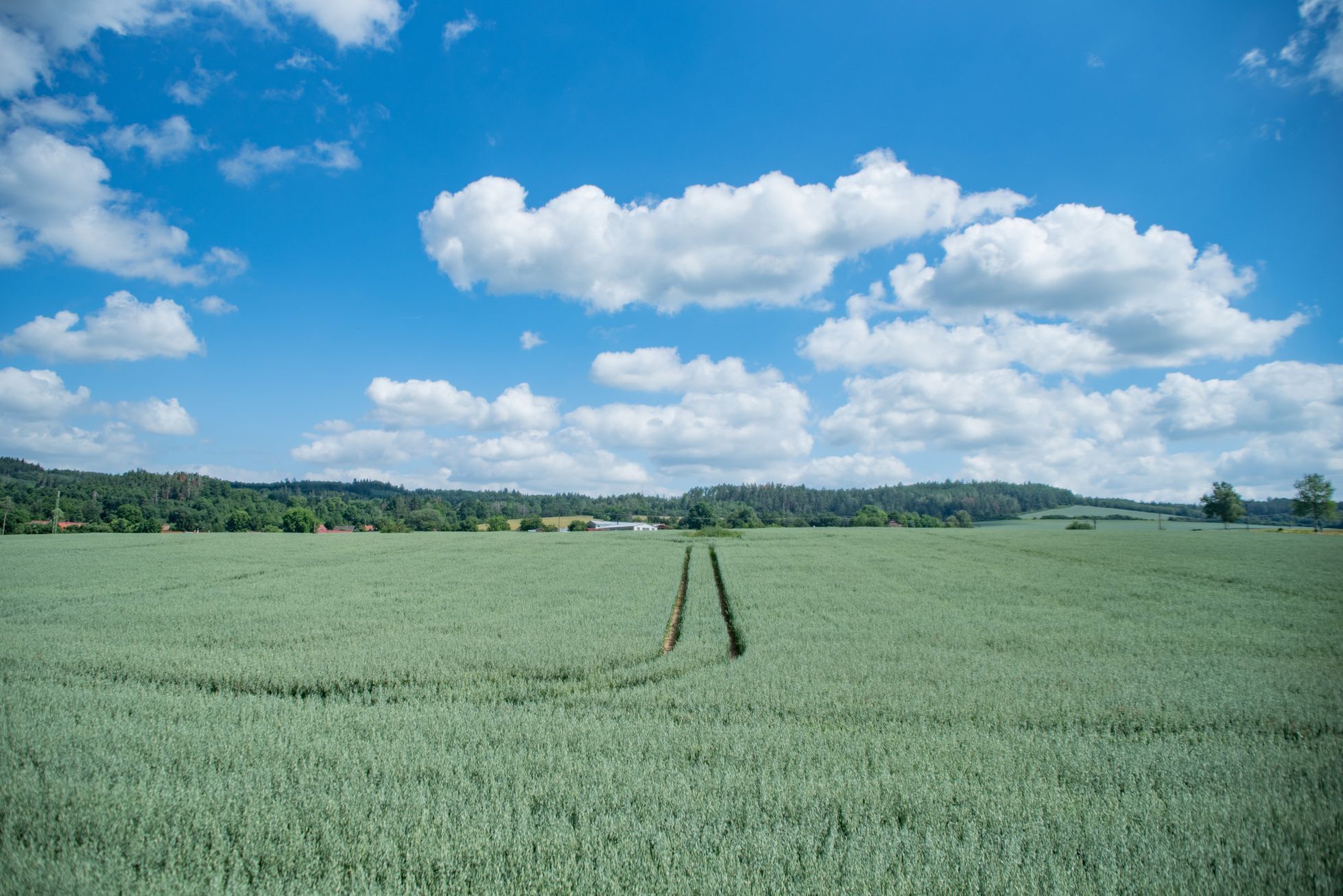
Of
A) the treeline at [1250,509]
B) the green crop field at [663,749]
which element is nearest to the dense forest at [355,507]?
the treeline at [1250,509]

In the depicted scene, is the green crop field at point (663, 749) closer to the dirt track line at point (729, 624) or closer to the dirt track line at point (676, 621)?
the dirt track line at point (676, 621)

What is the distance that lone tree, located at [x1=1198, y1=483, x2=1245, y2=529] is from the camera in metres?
Result: 94.2

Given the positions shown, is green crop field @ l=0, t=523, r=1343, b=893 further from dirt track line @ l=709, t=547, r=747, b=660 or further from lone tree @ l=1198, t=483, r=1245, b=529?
lone tree @ l=1198, t=483, r=1245, b=529

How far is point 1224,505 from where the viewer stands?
94.4m

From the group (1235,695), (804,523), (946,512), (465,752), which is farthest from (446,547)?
(946,512)

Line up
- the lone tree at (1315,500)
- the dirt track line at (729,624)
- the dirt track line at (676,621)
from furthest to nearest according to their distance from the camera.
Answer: the lone tree at (1315,500) < the dirt track line at (676,621) < the dirt track line at (729,624)

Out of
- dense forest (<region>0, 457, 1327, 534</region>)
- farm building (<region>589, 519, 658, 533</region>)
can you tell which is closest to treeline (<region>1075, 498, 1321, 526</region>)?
dense forest (<region>0, 457, 1327, 534</region>)

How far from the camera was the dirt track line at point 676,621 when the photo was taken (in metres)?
15.7

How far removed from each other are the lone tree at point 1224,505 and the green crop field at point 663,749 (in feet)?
325

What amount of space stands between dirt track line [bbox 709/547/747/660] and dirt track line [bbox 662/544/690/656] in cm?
144

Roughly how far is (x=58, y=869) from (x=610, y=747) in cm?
532

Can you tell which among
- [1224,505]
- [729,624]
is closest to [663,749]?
[729,624]

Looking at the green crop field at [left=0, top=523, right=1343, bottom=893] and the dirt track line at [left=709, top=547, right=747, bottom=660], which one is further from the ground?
the green crop field at [left=0, top=523, right=1343, bottom=893]

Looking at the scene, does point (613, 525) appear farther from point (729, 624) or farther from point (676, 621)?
point (729, 624)
